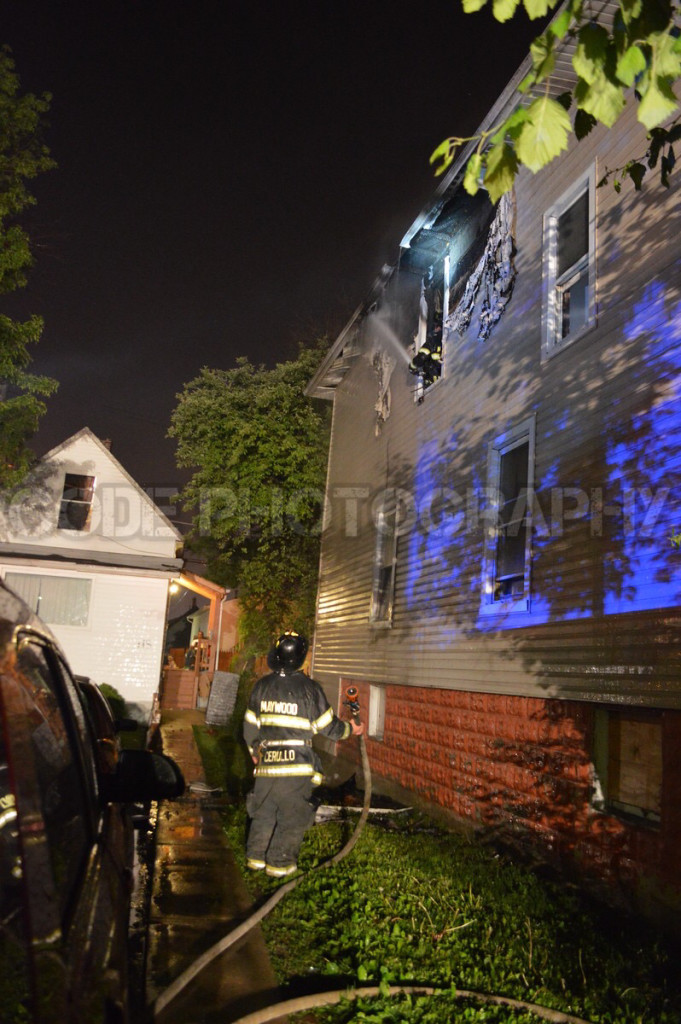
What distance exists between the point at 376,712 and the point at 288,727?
697 centimetres

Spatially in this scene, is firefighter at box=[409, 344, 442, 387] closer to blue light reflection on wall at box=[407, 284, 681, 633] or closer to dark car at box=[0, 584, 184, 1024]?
blue light reflection on wall at box=[407, 284, 681, 633]

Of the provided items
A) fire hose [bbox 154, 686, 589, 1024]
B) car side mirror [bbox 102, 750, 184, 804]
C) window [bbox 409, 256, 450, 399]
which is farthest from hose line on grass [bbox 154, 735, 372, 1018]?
window [bbox 409, 256, 450, 399]

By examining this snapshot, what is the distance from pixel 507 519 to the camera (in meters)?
9.16

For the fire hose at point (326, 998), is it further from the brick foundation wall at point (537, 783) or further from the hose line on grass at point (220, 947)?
the brick foundation wall at point (537, 783)

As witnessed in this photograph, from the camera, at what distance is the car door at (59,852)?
158 cm

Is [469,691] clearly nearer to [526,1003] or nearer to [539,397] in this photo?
[539,397]

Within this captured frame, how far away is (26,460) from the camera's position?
1616cm

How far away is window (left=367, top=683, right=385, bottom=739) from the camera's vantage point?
506 inches

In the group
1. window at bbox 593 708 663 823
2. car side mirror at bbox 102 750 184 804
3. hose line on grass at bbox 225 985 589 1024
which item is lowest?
hose line on grass at bbox 225 985 589 1024

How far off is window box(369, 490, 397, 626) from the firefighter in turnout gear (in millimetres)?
6642

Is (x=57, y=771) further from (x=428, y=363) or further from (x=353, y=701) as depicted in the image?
(x=428, y=363)

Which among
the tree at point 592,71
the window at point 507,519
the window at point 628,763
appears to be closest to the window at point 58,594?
the window at point 507,519

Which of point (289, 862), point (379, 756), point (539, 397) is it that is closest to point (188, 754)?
point (379, 756)

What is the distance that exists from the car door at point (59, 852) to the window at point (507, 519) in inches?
263
